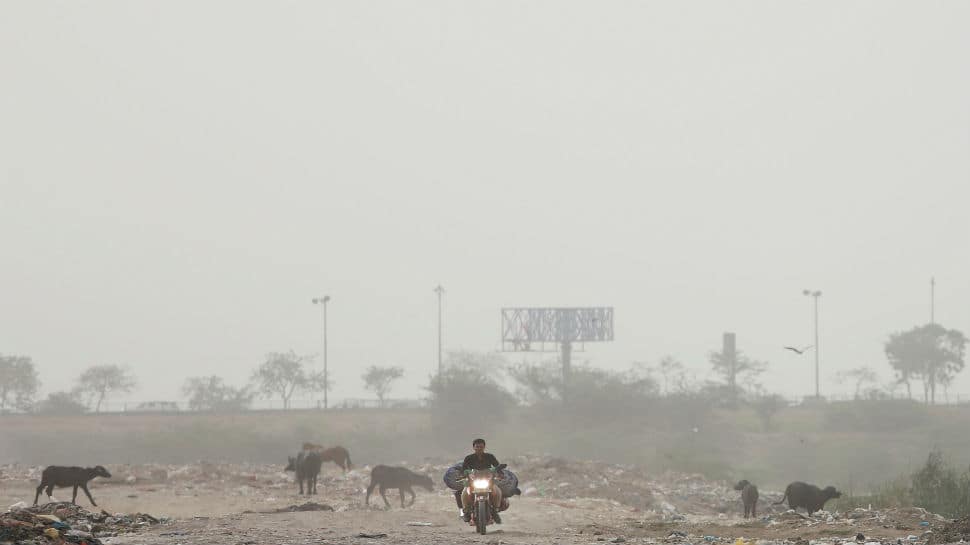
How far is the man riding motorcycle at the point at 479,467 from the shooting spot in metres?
18.2

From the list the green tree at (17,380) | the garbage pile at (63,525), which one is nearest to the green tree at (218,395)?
the green tree at (17,380)

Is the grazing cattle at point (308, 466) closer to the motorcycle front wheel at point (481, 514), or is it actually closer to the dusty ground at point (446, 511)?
the dusty ground at point (446, 511)

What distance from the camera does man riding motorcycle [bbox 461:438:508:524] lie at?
1817cm

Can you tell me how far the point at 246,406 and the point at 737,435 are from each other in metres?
50.8

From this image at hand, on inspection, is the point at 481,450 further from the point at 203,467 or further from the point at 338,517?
the point at 203,467

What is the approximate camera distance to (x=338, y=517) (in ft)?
75.8

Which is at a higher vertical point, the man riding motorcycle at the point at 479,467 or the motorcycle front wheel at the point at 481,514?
the man riding motorcycle at the point at 479,467

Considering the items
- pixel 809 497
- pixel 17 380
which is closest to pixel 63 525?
pixel 809 497

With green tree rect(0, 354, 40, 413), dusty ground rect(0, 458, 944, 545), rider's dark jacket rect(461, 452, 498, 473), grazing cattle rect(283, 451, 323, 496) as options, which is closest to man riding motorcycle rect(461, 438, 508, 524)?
rider's dark jacket rect(461, 452, 498, 473)

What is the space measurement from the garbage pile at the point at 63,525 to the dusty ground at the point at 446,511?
0.57 metres

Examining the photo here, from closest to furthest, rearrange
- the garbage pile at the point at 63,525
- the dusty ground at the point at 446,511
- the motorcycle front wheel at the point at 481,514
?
the garbage pile at the point at 63,525
the motorcycle front wheel at the point at 481,514
the dusty ground at the point at 446,511

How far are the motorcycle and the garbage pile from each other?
595cm

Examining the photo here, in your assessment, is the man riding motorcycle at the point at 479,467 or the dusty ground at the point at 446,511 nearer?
the man riding motorcycle at the point at 479,467

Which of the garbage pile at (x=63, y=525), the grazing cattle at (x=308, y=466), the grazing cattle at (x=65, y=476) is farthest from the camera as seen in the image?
the grazing cattle at (x=308, y=466)
